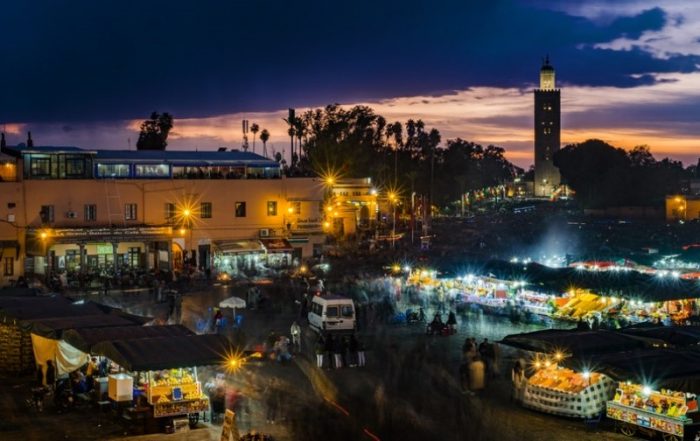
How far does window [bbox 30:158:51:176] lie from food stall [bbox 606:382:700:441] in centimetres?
3775

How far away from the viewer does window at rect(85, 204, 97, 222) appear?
48281 millimetres

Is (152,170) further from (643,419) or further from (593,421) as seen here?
(643,419)

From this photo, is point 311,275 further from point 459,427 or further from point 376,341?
point 459,427

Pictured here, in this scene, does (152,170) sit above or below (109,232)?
above

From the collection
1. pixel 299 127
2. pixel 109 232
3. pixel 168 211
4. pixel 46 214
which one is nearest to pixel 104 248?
pixel 109 232

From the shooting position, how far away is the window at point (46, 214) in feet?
153

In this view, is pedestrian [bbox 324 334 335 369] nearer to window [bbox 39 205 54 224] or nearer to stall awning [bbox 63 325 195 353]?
stall awning [bbox 63 325 195 353]

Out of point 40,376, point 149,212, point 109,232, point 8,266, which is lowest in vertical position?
point 40,376

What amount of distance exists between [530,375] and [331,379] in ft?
17.7

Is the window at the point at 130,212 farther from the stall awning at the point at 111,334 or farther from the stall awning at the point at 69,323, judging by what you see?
the stall awning at the point at 111,334

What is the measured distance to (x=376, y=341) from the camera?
93.4ft

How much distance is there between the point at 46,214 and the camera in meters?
46.9

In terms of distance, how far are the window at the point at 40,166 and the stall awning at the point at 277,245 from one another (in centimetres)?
1274

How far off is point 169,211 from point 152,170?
279 centimetres
